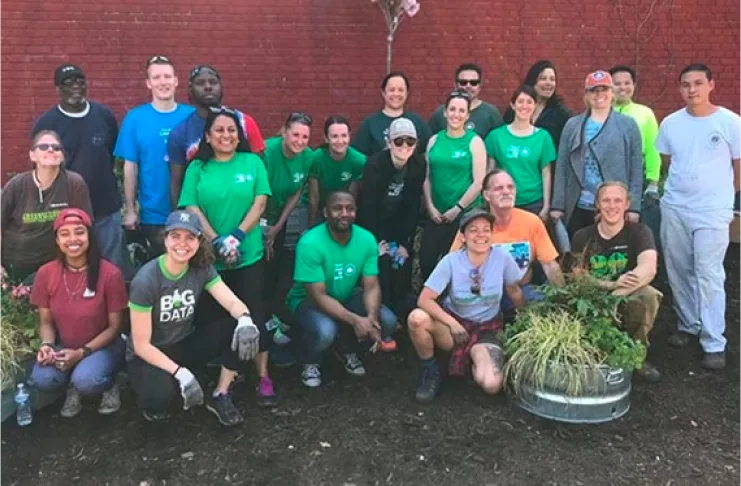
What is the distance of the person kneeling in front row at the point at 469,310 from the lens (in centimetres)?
440

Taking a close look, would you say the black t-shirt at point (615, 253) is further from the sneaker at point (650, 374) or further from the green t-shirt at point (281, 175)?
the green t-shirt at point (281, 175)

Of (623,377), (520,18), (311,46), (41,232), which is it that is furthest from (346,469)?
(520,18)

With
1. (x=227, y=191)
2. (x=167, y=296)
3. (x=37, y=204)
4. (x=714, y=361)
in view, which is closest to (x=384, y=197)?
(x=227, y=191)

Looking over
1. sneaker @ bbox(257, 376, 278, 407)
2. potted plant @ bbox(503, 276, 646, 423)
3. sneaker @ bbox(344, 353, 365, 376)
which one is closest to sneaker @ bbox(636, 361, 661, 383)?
potted plant @ bbox(503, 276, 646, 423)

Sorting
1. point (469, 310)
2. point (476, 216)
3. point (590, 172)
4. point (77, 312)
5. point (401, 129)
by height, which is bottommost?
point (469, 310)

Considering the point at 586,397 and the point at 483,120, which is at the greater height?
the point at 483,120

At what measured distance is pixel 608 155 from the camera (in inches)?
201

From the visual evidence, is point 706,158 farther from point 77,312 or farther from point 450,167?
point 77,312

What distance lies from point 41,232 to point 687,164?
14.1ft

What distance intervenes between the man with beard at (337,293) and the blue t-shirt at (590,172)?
1.59 meters

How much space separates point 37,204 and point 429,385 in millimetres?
2661

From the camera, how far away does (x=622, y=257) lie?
4.77 meters

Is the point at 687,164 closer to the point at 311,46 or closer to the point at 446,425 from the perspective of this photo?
the point at 446,425

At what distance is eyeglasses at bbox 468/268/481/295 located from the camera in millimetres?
4504
